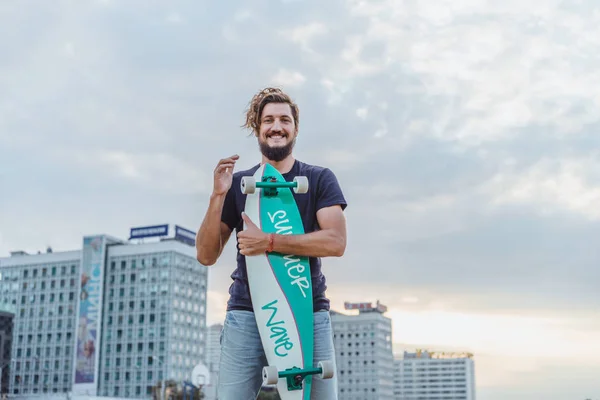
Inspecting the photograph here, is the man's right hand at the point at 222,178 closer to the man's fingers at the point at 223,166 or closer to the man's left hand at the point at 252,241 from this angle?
the man's fingers at the point at 223,166

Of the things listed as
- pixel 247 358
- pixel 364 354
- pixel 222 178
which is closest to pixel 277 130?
pixel 222 178

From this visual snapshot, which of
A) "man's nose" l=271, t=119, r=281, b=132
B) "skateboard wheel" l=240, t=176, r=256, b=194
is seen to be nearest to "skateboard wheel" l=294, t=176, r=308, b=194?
"skateboard wheel" l=240, t=176, r=256, b=194

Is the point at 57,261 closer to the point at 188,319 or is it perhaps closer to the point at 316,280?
the point at 188,319

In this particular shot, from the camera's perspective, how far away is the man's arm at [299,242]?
13.0 ft

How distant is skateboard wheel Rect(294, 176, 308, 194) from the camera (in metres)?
4.04

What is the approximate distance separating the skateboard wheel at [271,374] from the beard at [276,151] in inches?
49.6

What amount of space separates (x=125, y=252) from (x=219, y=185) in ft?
370

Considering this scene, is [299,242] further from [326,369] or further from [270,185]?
[326,369]

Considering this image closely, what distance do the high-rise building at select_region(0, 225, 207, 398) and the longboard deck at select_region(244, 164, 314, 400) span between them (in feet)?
345

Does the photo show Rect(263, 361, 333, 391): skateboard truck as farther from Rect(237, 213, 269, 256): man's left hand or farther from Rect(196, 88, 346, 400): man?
Rect(237, 213, 269, 256): man's left hand

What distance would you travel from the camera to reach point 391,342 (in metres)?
160

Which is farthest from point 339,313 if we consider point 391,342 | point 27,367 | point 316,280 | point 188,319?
point 316,280

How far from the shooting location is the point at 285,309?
13.1ft

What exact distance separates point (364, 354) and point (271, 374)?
155101mm
